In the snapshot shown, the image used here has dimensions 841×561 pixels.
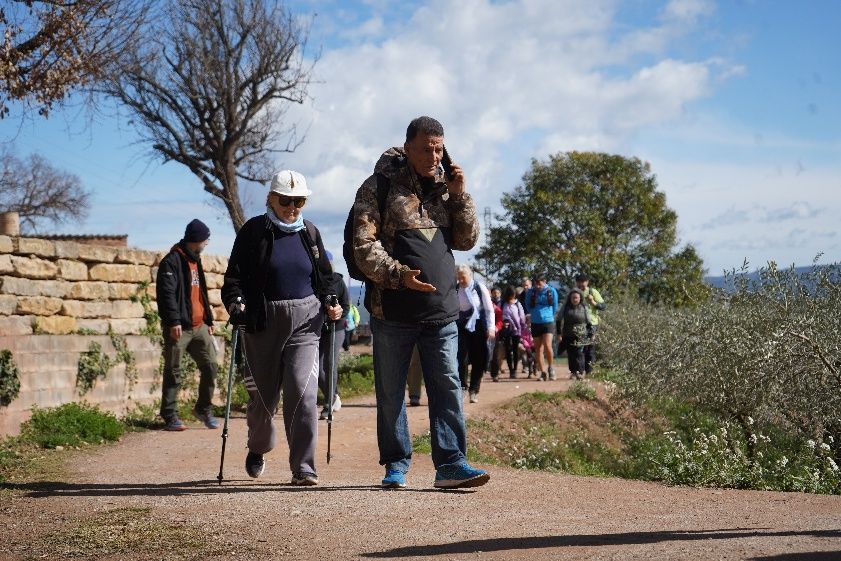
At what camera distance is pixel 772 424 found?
38.8 feet

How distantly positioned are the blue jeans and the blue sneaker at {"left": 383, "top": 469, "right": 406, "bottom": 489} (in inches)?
5.5

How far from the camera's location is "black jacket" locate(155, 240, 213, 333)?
1150 cm

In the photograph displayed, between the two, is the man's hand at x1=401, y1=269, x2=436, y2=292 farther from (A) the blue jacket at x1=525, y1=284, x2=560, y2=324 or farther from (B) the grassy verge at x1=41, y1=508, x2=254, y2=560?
(A) the blue jacket at x1=525, y1=284, x2=560, y2=324

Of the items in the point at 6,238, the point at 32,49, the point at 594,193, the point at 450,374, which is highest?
the point at 594,193

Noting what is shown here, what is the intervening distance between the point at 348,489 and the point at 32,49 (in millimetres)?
6976

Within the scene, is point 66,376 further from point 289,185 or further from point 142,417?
point 289,185

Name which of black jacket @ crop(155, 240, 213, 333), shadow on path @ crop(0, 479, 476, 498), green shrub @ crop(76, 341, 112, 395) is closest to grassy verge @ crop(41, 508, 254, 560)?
shadow on path @ crop(0, 479, 476, 498)

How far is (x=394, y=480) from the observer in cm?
721

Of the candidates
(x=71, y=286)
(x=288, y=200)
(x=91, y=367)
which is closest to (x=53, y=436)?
(x=91, y=367)

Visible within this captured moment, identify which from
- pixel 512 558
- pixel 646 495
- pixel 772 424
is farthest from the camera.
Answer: pixel 772 424

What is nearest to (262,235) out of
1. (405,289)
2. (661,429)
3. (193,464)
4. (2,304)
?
(405,289)

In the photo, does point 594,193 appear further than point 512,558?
Yes

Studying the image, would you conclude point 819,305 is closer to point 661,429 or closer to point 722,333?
point 722,333

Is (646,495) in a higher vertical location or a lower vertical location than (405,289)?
lower
